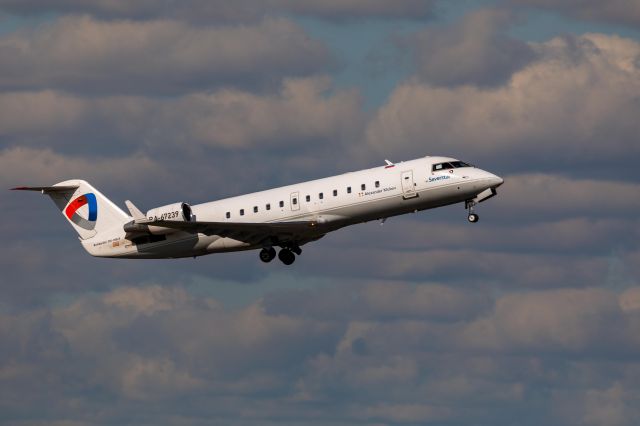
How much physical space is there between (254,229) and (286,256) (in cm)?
429

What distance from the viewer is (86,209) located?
243 ft

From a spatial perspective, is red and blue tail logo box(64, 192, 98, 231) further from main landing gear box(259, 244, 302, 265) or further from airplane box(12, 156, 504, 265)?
main landing gear box(259, 244, 302, 265)

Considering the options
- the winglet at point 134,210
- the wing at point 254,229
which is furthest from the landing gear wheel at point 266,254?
the winglet at point 134,210

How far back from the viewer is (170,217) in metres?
68.5

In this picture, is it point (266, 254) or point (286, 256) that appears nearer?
point (266, 254)

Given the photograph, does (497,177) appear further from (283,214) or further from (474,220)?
(283,214)

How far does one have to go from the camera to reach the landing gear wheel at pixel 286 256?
231 feet

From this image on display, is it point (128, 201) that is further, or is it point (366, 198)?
point (128, 201)

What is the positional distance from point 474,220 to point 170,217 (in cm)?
1476

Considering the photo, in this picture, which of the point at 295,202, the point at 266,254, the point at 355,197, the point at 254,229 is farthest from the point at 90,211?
the point at 355,197

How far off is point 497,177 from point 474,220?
7.30 feet

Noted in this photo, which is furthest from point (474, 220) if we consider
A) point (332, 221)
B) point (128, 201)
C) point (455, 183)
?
point (128, 201)

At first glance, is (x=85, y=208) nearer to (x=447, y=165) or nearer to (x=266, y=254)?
(x=266, y=254)

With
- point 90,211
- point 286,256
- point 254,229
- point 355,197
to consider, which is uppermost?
point 90,211
